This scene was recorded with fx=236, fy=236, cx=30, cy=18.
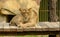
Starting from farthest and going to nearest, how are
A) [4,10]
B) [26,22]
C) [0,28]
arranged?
[4,10]
[26,22]
[0,28]

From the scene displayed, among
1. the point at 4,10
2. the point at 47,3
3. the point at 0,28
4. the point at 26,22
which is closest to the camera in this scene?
the point at 0,28

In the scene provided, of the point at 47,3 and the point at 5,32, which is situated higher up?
the point at 47,3

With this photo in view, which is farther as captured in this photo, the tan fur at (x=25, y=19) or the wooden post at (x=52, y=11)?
the wooden post at (x=52, y=11)

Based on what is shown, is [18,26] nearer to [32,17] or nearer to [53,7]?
[32,17]

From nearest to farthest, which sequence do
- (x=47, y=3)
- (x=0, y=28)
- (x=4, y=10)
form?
(x=0, y=28) < (x=4, y=10) < (x=47, y=3)

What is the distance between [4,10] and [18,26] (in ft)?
5.13

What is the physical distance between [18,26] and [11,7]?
156 cm

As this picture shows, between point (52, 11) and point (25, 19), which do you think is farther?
point (52, 11)

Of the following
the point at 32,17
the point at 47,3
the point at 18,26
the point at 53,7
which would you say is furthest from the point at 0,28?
the point at 47,3

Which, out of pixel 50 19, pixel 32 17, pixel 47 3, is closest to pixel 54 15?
pixel 50 19

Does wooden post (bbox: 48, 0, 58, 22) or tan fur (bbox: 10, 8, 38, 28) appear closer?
tan fur (bbox: 10, 8, 38, 28)

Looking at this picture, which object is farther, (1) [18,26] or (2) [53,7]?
(2) [53,7]

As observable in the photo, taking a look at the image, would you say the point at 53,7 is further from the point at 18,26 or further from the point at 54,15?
the point at 18,26

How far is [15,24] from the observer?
280 centimetres
